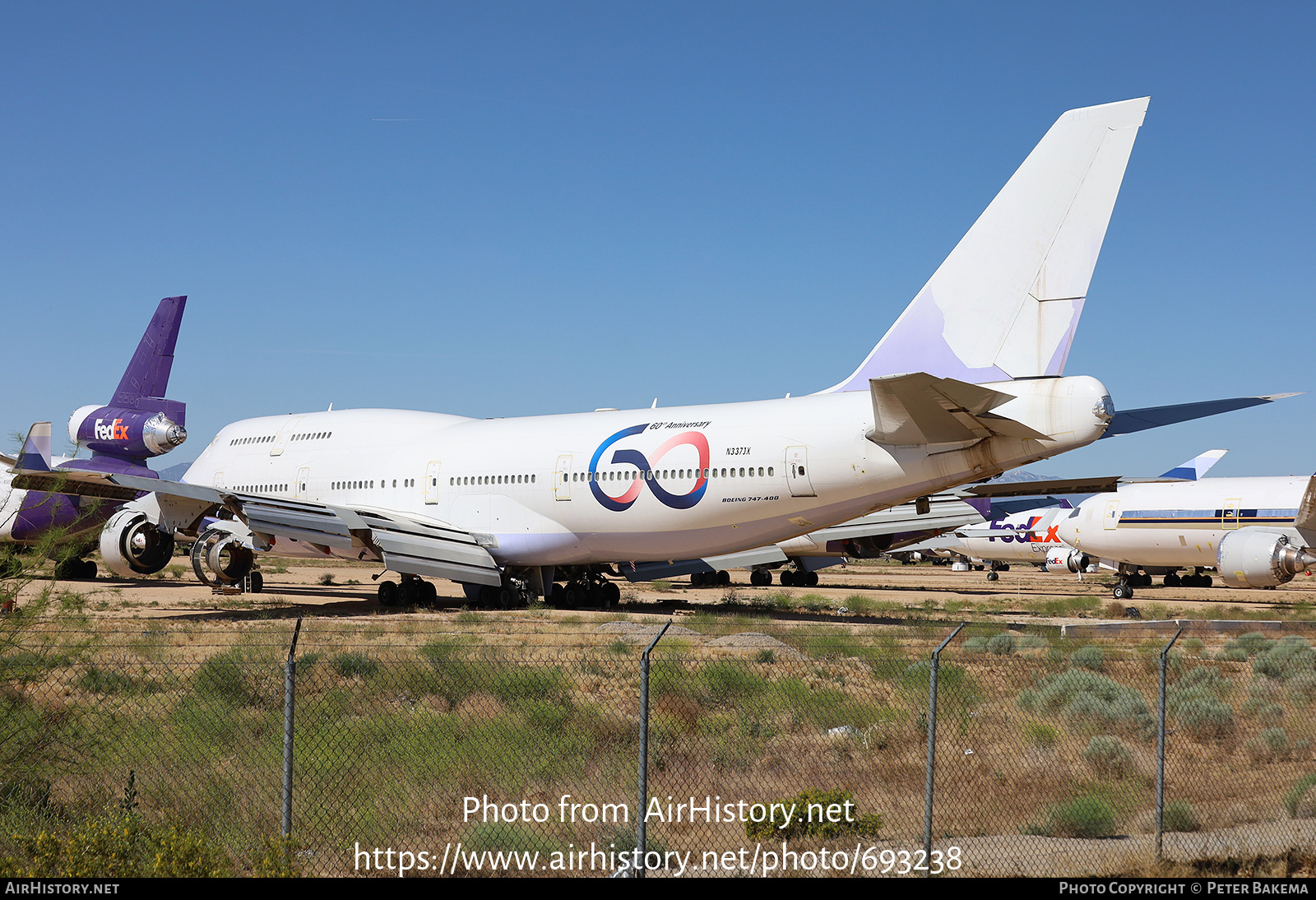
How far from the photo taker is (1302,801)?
343 inches

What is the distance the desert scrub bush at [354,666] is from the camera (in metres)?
12.5

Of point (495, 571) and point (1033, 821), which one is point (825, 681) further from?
point (495, 571)

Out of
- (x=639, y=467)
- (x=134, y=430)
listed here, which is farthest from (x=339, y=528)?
(x=134, y=430)

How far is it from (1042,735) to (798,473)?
9208 millimetres

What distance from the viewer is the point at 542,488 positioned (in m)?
23.5

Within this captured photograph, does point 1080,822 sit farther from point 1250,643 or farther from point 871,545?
point 871,545

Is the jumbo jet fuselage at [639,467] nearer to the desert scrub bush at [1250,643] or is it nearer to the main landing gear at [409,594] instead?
the main landing gear at [409,594]

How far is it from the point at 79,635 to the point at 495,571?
377 inches

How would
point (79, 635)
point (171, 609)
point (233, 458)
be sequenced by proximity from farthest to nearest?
point (233, 458) → point (171, 609) → point (79, 635)

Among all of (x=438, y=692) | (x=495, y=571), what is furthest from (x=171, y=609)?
(x=438, y=692)

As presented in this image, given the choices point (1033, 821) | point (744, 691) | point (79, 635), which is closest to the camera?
point (1033, 821)

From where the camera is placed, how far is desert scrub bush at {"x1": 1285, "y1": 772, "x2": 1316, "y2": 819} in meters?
8.60

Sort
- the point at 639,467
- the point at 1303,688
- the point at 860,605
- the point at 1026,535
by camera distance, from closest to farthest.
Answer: the point at 1303,688, the point at 639,467, the point at 860,605, the point at 1026,535

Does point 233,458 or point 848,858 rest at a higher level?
point 233,458
